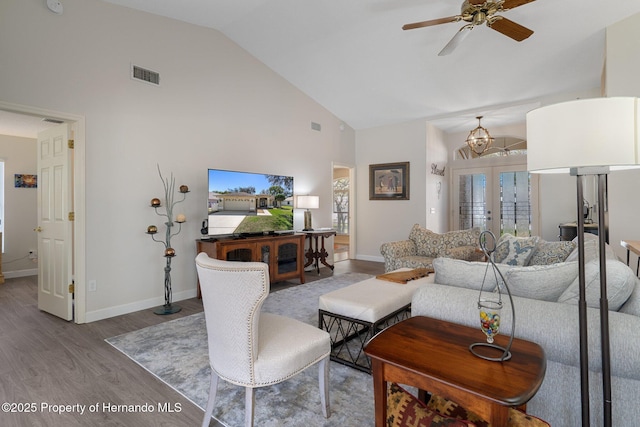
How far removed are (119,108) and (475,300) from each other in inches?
153

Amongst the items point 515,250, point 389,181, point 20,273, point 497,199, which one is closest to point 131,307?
point 20,273

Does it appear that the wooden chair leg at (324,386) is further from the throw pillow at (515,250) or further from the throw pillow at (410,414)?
the throw pillow at (515,250)

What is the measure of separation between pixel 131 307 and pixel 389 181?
16.5ft

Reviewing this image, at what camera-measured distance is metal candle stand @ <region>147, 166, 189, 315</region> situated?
12.0 feet

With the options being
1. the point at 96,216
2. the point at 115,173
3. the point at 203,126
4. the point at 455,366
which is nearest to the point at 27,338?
the point at 96,216

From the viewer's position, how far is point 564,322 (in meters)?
1.39

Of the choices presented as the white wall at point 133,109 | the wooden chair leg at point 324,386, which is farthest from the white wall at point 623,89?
the white wall at point 133,109

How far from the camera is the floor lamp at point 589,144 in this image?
1134 mm

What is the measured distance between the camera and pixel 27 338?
9.65 feet

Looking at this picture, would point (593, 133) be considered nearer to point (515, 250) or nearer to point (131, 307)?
point (515, 250)

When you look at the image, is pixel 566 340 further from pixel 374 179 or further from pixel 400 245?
pixel 374 179

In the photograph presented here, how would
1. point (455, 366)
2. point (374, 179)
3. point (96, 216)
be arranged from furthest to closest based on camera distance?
point (374, 179) → point (96, 216) → point (455, 366)

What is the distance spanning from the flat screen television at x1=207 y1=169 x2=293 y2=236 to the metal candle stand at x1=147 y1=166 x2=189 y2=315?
15.8 inches

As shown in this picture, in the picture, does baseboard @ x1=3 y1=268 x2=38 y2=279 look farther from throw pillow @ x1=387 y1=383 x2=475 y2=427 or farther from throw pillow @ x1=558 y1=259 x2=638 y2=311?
throw pillow @ x1=558 y1=259 x2=638 y2=311
